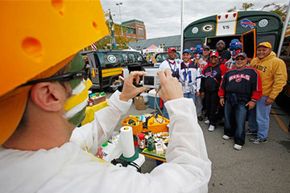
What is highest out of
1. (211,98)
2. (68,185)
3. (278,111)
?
(68,185)

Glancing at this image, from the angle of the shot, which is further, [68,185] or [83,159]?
[83,159]

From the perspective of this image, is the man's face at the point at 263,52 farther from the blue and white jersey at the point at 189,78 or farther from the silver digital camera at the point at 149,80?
the silver digital camera at the point at 149,80

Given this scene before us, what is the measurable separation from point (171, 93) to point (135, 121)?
220 centimetres

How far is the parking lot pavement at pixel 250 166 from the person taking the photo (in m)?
2.38

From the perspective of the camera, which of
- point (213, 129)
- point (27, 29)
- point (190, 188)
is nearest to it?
point (27, 29)

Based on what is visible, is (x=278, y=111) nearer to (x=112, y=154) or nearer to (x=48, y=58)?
(x=112, y=154)

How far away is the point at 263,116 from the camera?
11.1 feet

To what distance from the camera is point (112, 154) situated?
6.53ft

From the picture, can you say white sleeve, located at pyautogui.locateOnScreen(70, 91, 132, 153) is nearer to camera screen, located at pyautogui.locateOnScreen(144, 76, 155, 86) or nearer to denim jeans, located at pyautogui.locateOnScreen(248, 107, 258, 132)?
camera screen, located at pyautogui.locateOnScreen(144, 76, 155, 86)

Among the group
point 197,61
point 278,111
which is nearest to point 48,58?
point 197,61

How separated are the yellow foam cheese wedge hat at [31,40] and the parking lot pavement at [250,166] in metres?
2.61

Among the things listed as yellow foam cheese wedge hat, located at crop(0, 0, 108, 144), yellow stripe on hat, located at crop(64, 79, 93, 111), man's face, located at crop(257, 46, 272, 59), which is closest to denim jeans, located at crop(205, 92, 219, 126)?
man's face, located at crop(257, 46, 272, 59)

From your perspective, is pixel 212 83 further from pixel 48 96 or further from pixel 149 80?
pixel 48 96

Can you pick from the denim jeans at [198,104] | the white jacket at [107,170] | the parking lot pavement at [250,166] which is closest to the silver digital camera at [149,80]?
the white jacket at [107,170]
